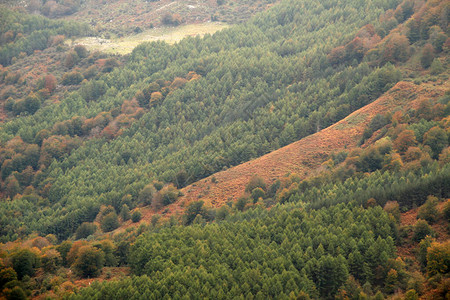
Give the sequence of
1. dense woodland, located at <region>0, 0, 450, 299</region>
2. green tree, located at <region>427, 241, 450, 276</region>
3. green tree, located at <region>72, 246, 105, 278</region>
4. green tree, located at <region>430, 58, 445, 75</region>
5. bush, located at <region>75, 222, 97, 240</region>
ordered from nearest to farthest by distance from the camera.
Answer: green tree, located at <region>427, 241, 450, 276</region> < dense woodland, located at <region>0, 0, 450, 299</region> < green tree, located at <region>72, 246, 105, 278</region> < bush, located at <region>75, 222, 97, 240</region> < green tree, located at <region>430, 58, 445, 75</region>

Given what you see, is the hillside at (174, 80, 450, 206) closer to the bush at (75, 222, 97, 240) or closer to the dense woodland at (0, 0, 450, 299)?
the dense woodland at (0, 0, 450, 299)

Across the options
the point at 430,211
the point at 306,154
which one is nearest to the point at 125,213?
the point at 306,154

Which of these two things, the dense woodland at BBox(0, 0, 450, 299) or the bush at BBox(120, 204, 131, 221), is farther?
the bush at BBox(120, 204, 131, 221)

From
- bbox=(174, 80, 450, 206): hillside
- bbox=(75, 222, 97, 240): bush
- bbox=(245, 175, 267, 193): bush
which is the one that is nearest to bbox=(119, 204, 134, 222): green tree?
bbox=(75, 222, 97, 240): bush

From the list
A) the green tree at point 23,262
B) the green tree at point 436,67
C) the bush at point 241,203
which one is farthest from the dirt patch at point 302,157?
the green tree at point 23,262

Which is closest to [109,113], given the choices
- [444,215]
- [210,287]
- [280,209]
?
[280,209]

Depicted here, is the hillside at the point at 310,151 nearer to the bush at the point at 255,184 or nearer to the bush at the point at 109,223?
the bush at the point at 255,184

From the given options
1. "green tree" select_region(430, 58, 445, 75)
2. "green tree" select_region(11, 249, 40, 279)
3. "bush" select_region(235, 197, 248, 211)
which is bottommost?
"bush" select_region(235, 197, 248, 211)

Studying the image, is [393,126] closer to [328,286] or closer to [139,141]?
[328,286]
